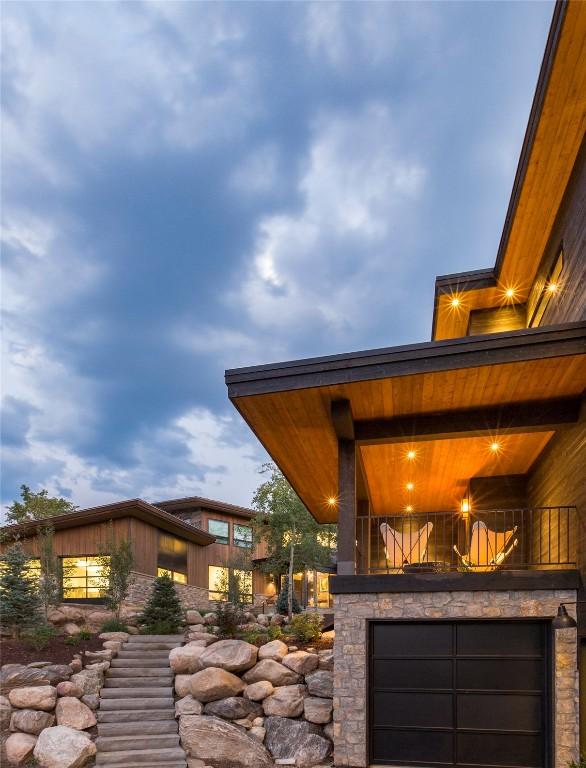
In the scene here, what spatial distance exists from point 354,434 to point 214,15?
18.3 meters

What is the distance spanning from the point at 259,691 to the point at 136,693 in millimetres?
2166

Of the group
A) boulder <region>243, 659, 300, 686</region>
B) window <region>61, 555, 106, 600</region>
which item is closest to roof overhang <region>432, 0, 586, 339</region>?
boulder <region>243, 659, 300, 686</region>

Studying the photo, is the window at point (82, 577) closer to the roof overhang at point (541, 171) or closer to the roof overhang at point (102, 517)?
the roof overhang at point (102, 517)

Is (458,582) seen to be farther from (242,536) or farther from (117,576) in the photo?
(242,536)

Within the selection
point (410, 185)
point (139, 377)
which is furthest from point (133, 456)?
point (410, 185)

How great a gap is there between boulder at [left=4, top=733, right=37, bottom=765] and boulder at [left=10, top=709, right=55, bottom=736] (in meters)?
0.13

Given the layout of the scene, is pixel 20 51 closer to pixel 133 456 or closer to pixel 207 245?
pixel 207 245

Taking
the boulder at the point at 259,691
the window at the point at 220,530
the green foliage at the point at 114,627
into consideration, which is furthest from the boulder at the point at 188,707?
the window at the point at 220,530

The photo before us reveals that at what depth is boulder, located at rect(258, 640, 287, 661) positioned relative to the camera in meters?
9.90

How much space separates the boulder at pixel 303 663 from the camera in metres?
9.50

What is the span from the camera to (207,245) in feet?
329

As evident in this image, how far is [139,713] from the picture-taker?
9.36 meters

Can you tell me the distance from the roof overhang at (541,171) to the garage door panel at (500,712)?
6.31m

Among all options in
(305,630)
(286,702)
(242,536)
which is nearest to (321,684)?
(286,702)
